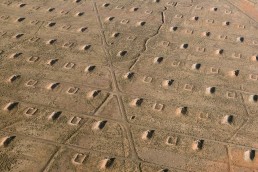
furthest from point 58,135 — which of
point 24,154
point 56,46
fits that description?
point 56,46

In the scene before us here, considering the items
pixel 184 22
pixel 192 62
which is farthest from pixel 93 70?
pixel 184 22

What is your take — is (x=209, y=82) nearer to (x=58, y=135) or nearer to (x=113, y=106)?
(x=113, y=106)

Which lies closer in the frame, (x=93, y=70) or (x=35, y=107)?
(x=35, y=107)

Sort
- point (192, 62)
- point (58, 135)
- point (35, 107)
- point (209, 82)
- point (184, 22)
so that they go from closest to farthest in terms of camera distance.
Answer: point (58, 135)
point (35, 107)
point (209, 82)
point (192, 62)
point (184, 22)

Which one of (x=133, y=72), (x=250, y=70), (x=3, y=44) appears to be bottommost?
(x=250, y=70)

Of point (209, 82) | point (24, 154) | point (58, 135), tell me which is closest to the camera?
point (24, 154)

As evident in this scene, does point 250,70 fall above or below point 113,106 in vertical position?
below
